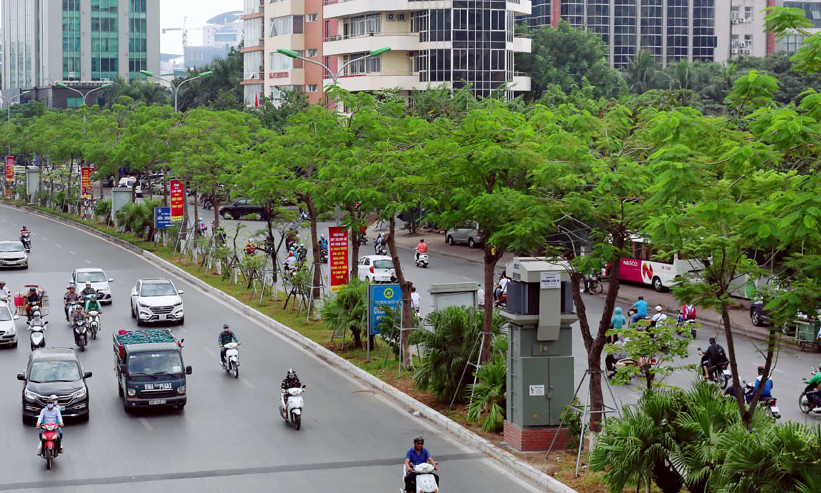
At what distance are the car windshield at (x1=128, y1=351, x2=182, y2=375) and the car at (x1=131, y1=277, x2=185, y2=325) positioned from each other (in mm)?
11756

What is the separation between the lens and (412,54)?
265 feet

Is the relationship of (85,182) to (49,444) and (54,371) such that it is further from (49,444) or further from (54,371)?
(49,444)

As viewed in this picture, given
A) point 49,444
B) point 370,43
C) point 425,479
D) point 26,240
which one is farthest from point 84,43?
point 425,479

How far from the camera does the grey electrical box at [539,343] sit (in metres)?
19.7

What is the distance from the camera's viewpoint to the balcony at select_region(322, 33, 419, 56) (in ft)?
261

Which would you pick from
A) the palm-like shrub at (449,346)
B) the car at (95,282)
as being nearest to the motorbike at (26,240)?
the car at (95,282)

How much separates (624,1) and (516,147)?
106326mm

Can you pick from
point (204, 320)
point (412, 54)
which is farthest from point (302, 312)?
point (412, 54)

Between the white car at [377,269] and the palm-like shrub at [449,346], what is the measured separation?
75.0ft

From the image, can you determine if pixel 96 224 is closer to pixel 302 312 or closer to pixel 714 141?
pixel 302 312

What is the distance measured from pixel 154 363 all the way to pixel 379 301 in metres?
7.01

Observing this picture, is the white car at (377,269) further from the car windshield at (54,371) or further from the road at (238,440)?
the car windshield at (54,371)

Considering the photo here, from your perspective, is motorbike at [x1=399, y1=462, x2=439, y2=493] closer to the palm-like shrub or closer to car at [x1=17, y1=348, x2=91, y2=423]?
the palm-like shrub

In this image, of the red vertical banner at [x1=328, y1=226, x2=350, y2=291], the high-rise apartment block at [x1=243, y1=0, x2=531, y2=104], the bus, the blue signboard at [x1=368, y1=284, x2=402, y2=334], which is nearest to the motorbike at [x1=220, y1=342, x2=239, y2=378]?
the blue signboard at [x1=368, y1=284, x2=402, y2=334]
